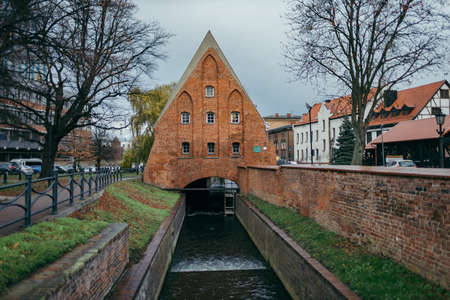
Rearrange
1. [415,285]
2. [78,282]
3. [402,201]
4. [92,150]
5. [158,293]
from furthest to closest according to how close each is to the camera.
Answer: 1. [92,150]
2. [158,293]
3. [402,201]
4. [415,285]
5. [78,282]

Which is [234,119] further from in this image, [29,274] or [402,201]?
[29,274]

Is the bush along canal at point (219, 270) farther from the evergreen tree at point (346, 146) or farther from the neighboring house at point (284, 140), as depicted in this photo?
the neighboring house at point (284, 140)

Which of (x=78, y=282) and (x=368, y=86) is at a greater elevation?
(x=368, y=86)

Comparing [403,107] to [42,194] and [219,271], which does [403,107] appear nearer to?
[219,271]

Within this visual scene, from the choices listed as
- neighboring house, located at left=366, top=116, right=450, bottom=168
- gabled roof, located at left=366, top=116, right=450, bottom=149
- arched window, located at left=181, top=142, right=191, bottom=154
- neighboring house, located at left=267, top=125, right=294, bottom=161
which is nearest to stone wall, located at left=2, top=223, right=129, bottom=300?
arched window, located at left=181, top=142, right=191, bottom=154

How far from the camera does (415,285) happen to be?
17.4 ft

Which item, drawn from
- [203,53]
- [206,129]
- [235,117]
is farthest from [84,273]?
[203,53]

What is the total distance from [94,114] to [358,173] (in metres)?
13.7

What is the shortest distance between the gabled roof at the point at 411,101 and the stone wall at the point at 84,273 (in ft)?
110

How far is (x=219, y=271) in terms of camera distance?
39.3 ft

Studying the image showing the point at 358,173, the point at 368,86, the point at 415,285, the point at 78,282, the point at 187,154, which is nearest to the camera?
the point at 78,282

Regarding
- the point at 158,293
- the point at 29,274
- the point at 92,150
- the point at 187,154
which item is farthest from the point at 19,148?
the point at 29,274

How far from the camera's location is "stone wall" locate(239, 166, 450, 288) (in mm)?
5161

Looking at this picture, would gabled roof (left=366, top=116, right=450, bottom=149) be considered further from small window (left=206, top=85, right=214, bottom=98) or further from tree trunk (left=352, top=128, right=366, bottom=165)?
small window (left=206, top=85, right=214, bottom=98)
